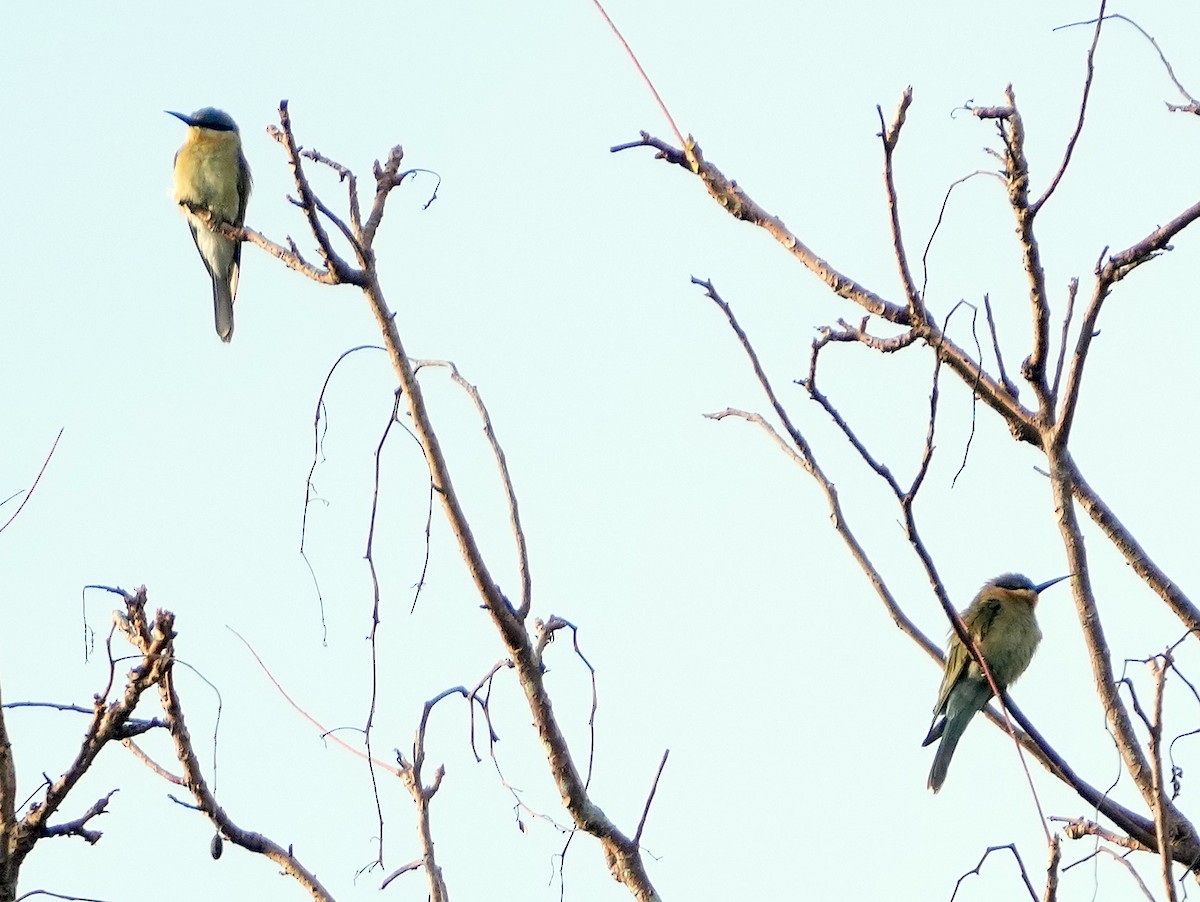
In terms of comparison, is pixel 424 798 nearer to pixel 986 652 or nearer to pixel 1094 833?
pixel 1094 833

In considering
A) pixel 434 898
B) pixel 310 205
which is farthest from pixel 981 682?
pixel 310 205

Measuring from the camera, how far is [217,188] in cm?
997

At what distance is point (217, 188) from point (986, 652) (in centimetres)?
586

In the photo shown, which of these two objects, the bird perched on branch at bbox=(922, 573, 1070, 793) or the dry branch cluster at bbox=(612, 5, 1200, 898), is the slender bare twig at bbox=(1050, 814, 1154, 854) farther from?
the bird perched on branch at bbox=(922, 573, 1070, 793)

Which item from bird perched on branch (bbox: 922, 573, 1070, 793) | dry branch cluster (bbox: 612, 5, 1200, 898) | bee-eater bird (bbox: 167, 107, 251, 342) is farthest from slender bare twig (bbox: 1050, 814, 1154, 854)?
bee-eater bird (bbox: 167, 107, 251, 342)

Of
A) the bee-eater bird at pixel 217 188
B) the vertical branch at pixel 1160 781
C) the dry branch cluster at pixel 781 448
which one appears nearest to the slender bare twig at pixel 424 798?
the dry branch cluster at pixel 781 448

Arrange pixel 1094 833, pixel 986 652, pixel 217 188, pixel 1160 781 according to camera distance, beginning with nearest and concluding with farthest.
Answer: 1. pixel 1160 781
2. pixel 1094 833
3. pixel 986 652
4. pixel 217 188

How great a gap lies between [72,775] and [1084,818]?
93.8 inches

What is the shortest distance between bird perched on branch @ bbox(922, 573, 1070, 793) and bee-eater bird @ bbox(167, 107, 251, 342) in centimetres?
544

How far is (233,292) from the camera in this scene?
10.6 m

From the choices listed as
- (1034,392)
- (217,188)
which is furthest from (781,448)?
(217,188)

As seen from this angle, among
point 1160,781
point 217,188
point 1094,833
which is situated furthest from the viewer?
point 217,188

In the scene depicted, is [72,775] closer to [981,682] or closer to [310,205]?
[310,205]

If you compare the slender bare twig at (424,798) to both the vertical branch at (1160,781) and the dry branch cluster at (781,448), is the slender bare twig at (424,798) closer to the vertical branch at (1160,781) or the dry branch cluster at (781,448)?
the dry branch cluster at (781,448)
